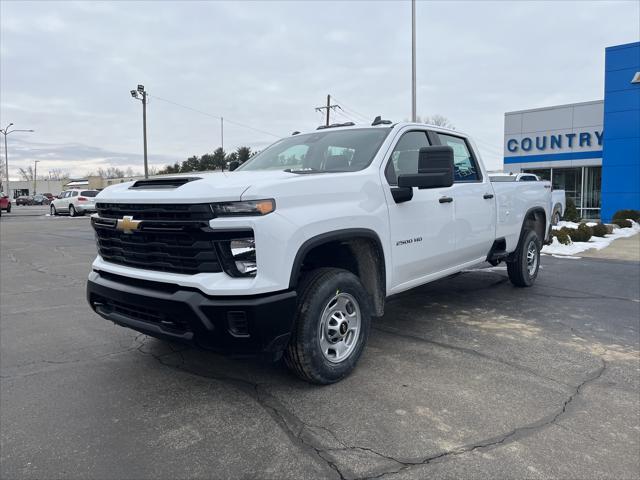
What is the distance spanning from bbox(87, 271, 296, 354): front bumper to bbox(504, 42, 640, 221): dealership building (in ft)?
69.4

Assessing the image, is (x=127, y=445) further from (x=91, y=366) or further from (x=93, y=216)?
(x=93, y=216)

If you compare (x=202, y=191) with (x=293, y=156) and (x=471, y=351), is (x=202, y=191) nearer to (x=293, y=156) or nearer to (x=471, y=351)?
(x=293, y=156)

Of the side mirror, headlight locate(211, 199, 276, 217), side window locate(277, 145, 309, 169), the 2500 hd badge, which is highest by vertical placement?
side window locate(277, 145, 309, 169)

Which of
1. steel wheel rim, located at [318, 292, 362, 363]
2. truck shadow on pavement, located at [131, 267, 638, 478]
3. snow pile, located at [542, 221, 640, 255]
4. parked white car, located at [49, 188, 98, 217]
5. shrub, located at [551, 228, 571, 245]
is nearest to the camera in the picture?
truck shadow on pavement, located at [131, 267, 638, 478]

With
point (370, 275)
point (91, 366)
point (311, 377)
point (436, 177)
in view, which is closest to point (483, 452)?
point (311, 377)

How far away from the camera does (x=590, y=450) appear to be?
9.49 feet

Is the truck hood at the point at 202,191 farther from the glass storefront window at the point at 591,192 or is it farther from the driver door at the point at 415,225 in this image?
the glass storefront window at the point at 591,192

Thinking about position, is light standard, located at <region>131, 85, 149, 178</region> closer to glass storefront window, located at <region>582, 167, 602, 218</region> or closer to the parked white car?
the parked white car

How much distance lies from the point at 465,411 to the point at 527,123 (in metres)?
25.2

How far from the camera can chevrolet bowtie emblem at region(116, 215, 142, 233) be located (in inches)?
140

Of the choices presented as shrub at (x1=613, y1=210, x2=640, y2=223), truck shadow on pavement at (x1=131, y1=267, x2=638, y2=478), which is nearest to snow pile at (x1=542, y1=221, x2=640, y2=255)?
shrub at (x1=613, y1=210, x2=640, y2=223)

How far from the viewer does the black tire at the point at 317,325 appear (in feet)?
11.4

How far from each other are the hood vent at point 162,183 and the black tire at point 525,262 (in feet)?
16.1

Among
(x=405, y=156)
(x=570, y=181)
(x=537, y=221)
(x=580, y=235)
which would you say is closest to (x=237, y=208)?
(x=405, y=156)
